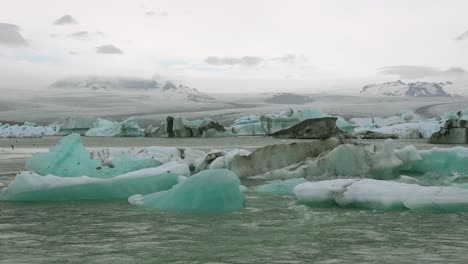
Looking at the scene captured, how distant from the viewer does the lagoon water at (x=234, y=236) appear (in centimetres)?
479

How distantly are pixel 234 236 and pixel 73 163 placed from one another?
6711 millimetres

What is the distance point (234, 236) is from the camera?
18.7ft

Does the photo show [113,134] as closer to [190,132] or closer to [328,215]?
[190,132]

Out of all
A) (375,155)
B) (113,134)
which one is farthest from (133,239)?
(113,134)

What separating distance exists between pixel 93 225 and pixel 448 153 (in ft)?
29.2

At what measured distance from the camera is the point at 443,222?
646cm

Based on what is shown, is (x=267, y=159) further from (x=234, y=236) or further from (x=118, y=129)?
(x=118, y=129)

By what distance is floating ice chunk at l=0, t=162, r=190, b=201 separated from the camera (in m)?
8.78

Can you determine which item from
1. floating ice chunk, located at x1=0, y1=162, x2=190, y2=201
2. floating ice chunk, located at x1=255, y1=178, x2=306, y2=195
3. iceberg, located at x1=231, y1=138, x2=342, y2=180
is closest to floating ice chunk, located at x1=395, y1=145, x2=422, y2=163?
iceberg, located at x1=231, y1=138, x2=342, y2=180

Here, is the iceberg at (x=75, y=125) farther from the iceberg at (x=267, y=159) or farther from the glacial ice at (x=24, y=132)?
the iceberg at (x=267, y=159)

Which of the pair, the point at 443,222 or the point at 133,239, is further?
the point at 443,222

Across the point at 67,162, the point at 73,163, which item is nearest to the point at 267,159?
the point at 73,163

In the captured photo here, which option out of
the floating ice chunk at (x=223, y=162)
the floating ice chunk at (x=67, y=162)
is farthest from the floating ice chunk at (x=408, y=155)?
the floating ice chunk at (x=67, y=162)

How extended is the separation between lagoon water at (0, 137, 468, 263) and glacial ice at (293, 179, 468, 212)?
22 centimetres
